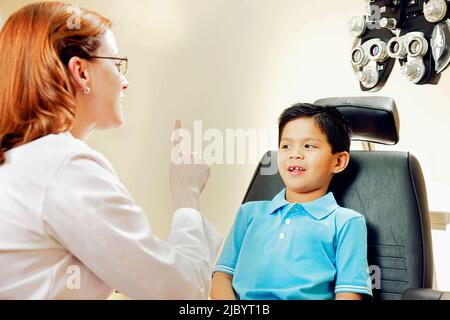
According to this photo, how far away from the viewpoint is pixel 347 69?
1807 millimetres

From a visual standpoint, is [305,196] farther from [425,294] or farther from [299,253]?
[425,294]

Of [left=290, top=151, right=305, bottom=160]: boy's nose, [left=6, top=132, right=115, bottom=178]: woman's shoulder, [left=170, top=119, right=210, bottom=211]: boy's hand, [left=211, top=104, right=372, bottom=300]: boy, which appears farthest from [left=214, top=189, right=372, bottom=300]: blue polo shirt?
[left=6, top=132, right=115, bottom=178]: woman's shoulder

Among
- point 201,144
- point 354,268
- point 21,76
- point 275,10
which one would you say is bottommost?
point 354,268

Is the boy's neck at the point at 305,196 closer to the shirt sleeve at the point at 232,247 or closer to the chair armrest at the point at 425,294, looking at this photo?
the shirt sleeve at the point at 232,247

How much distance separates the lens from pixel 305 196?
58.8 inches

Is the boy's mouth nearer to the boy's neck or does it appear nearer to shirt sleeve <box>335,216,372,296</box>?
the boy's neck

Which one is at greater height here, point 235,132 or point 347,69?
point 347,69

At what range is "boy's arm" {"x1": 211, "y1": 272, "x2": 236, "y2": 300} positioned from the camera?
1496 mm

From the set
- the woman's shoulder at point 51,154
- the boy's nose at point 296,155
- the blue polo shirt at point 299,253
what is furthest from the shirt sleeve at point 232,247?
the woman's shoulder at point 51,154

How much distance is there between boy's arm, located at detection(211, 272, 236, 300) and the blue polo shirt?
14 mm
